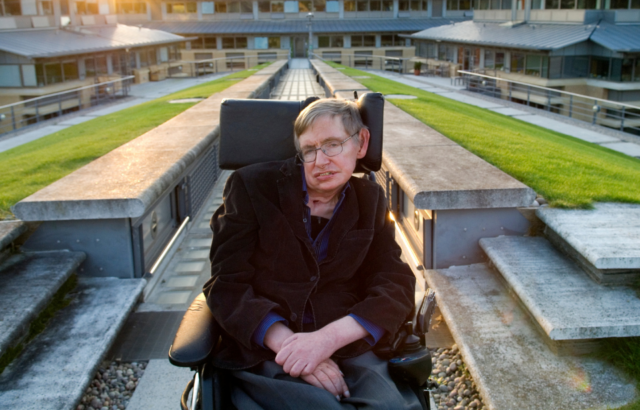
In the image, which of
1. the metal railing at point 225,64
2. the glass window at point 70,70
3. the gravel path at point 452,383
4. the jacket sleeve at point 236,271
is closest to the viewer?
the jacket sleeve at point 236,271

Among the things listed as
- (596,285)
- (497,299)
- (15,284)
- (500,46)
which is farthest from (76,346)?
(500,46)

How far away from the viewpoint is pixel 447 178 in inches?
169

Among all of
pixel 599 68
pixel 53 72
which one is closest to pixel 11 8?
pixel 53 72

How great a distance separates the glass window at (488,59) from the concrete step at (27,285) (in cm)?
3621

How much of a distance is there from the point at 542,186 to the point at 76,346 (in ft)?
11.7

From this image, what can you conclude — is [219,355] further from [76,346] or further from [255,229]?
[76,346]

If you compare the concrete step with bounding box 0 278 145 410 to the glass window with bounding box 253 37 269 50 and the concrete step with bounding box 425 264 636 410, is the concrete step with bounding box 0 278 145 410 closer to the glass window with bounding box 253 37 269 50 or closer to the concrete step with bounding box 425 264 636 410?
the concrete step with bounding box 425 264 636 410

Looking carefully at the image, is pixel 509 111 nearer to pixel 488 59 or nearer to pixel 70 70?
pixel 488 59

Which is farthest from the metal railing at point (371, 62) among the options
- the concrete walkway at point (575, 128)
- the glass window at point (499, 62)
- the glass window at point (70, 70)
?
the concrete walkway at point (575, 128)

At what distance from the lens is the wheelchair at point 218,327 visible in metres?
2.20

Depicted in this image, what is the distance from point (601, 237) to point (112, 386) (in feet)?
9.72

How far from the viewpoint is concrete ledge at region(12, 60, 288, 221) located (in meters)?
3.87

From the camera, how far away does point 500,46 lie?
33.2m

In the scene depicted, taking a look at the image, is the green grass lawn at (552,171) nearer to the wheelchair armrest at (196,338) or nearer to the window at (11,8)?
Answer: the wheelchair armrest at (196,338)
